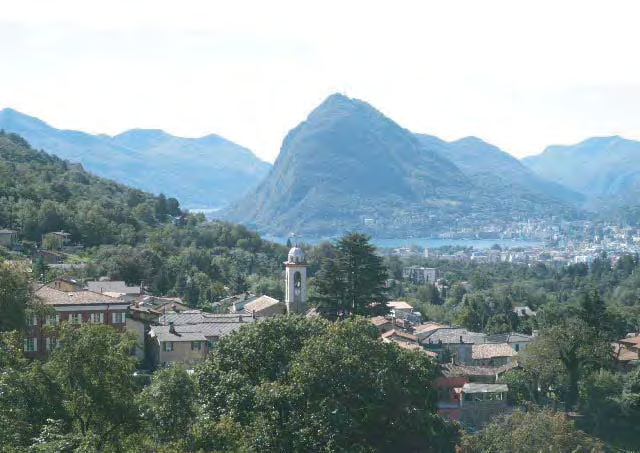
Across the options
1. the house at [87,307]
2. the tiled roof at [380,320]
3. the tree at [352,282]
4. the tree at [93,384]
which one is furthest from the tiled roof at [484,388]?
the tree at [93,384]

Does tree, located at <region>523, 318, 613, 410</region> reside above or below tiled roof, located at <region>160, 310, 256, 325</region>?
below

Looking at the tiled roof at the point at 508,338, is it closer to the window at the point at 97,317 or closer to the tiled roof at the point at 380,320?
the tiled roof at the point at 380,320

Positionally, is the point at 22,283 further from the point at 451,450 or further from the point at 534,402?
the point at 534,402

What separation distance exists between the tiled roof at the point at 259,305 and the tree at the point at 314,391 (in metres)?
21.9

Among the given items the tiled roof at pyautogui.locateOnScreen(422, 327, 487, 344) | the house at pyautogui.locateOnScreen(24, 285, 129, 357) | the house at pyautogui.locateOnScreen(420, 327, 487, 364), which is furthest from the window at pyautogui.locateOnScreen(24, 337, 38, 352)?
the tiled roof at pyautogui.locateOnScreen(422, 327, 487, 344)

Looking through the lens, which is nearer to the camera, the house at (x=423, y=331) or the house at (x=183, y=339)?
the house at (x=183, y=339)

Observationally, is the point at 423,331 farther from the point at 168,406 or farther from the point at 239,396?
the point at 168,406

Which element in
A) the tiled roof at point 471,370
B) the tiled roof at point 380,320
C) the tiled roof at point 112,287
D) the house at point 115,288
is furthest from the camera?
the tiled roof at point 112,287

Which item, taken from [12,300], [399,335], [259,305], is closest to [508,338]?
[399,335]

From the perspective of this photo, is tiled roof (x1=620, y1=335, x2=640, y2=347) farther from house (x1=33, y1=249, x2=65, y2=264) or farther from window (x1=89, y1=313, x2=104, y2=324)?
house (x1=33, y1=249, x2=65, y2=264)

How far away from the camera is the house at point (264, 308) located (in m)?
47.1

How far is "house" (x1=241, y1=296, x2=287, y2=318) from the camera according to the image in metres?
47.1

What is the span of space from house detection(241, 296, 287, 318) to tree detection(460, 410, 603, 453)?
19847 millimetres

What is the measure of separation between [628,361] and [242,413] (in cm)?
2569
